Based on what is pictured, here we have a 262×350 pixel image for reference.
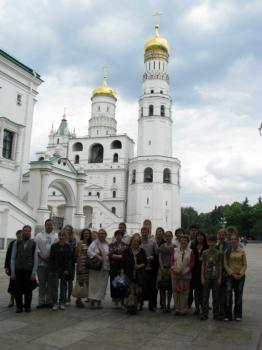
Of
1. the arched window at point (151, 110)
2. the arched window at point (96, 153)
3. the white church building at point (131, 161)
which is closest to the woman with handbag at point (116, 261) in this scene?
the white church building at point (131, 161)

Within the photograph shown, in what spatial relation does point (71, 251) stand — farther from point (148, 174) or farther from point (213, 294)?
point (148, 174)

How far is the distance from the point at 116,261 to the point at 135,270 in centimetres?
48

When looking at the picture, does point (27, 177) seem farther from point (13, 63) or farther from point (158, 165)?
point (158, 165)

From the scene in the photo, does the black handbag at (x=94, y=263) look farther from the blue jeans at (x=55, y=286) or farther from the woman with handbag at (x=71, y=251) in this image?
the blue jeans at (x=55, y=286)

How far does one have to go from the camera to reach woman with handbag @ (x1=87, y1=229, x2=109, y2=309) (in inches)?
343

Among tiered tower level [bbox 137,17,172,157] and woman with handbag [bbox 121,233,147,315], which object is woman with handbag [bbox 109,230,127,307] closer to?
woman with handbag [bbox 121,233,147,315]

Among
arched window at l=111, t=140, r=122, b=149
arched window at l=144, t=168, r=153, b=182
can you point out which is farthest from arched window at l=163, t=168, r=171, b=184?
arched window at l=111, t=140, r=122, b=149

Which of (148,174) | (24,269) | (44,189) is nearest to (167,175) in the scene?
(148,174)

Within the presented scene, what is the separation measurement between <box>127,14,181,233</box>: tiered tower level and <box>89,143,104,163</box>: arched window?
820 cm

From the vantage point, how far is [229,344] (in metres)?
6.12

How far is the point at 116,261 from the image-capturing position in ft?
28.3

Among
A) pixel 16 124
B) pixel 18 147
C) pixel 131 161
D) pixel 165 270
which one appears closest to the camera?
pixel 165 270

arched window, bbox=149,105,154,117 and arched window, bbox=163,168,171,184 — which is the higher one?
arched window, bbox=149,105,154,117

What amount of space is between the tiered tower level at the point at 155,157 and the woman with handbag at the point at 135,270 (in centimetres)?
4643
